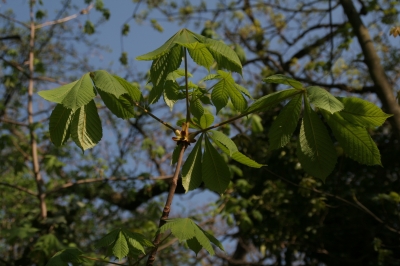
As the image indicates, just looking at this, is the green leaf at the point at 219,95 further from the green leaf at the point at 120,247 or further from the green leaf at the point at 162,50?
the green leaf at the point at 120,247

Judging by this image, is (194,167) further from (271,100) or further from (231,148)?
(271,100)

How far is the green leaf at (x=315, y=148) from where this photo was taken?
1.43 meters

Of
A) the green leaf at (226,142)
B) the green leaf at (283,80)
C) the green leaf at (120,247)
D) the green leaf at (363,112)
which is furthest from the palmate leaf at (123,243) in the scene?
the green leaf at (363,112)

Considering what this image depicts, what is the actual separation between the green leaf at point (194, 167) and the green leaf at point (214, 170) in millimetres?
21

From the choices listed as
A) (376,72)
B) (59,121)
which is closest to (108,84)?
(59,121)

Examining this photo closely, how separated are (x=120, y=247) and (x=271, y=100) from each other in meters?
0.61

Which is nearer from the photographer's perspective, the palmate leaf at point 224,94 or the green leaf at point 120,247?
the green leaf at point 120,247

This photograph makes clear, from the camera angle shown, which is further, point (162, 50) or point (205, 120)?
point (205, 120)

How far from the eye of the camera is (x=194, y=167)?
150cm

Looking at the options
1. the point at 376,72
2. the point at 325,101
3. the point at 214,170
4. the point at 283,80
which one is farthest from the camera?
the point at 376,72

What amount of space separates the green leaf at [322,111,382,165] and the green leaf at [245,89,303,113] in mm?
153

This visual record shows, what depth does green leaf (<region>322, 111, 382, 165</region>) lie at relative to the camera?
1.39m

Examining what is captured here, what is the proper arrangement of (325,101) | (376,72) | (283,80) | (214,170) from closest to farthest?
1. (325,101)
2. (283,80)
3. (214,170)
4. (376,72)

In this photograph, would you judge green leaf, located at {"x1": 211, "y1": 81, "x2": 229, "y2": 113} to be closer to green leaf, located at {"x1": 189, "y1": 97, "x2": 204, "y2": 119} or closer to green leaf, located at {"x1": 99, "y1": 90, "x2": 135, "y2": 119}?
green leaf, located at {"x1": 189, "y1": 97, "x2": 204, "y2": 119}
